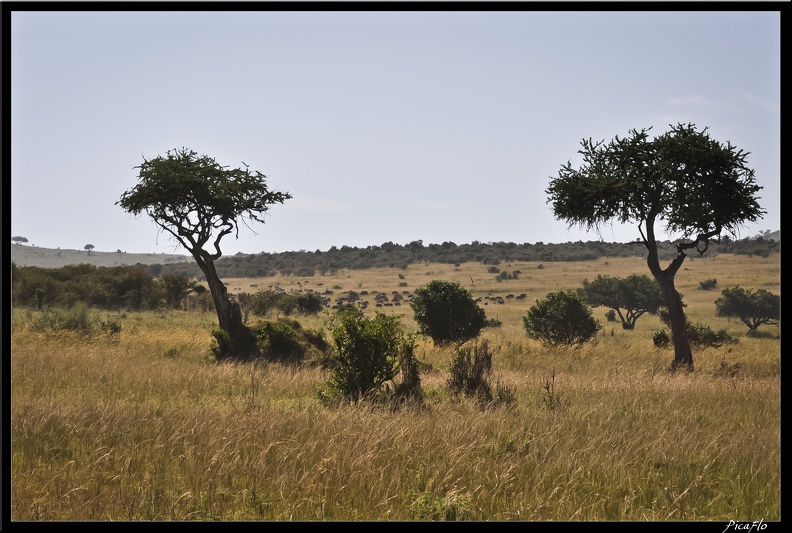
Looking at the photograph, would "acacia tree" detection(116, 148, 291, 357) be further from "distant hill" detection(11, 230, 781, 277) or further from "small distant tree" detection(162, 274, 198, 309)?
"distant hill" detection(11, 230, 781, 277)

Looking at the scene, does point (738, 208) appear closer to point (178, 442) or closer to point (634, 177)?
point (634, 177)

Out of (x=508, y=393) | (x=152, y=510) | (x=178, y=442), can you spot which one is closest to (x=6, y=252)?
(x=178, y=442)

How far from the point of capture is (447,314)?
24.8 m

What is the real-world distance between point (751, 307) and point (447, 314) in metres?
35.5

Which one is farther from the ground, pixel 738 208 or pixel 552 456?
pixel 738 208

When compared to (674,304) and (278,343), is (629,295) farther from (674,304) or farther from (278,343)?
(278,343)

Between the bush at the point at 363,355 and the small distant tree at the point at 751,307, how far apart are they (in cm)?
4378

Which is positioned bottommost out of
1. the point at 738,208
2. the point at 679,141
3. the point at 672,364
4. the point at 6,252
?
the point at 672,364

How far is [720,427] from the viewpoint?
7.72m

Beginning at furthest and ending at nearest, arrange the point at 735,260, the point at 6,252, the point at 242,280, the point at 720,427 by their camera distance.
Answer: the point at 735,260
the point at 242,280
the point at 720,427
the point at 6,252

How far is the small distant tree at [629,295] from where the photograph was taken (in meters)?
52.2

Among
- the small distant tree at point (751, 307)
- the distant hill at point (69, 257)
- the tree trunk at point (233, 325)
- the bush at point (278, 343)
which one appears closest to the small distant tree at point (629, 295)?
the small distant tree at point (751, 307)

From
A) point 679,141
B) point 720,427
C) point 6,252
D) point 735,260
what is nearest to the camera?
point 6,252

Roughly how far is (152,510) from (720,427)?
655 centimetres
